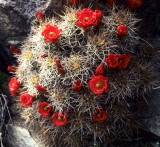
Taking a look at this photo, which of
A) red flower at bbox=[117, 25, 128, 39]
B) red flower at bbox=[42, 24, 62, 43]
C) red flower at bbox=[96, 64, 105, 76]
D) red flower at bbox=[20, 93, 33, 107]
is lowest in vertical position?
red flower at bbox=[20, 93, 33, 107]

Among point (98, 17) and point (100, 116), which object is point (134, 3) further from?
point (100, 116)

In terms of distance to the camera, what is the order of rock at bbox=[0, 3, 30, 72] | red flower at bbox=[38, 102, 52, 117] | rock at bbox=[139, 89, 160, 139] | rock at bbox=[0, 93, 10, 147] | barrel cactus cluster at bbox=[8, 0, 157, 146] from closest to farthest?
barrel cactus cluster at bbox=[8, 0, 157, 146] → red flower at bbox=[38, 102, 52, 117] → rock at bbox=[139, 89, 160, 139] → rock at bbox=[0, 93, 10, 147] → rock at bbox=[0, 3, 30, 72]

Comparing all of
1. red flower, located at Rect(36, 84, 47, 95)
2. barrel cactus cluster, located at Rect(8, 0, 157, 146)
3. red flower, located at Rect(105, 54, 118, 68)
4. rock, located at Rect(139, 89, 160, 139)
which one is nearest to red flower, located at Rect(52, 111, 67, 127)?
barrel cactus cluster, located at Rect(8, 0, 157, 146)

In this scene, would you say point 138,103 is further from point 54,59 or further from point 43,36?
point 43,36

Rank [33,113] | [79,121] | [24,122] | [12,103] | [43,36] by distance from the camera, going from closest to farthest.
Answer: [79,121]
[43,36]
[33,113]
[24,122]
[12,103]

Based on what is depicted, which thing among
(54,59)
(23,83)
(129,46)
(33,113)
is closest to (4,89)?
(23,83)

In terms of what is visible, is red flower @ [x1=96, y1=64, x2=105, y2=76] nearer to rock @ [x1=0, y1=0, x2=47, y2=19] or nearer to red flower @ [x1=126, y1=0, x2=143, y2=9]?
red flower @ [x1=126, y1=0, x2=143, y2=9]
